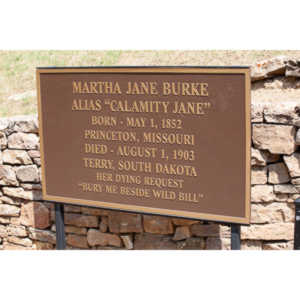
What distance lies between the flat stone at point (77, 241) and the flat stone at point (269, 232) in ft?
6.83

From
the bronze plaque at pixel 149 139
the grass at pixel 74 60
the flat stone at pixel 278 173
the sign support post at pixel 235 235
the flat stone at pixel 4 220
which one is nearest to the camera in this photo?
the bronze plaque at pixel 149 139

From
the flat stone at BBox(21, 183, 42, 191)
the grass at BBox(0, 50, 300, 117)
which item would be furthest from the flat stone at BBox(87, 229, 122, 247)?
the grass at BBox(0, 50, 300, 117)

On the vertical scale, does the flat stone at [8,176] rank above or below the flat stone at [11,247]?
above

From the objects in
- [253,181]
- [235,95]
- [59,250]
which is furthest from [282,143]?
[59,250]

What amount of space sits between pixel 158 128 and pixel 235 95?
35.9 inches

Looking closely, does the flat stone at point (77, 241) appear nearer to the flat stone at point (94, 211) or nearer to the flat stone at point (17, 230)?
the flat stone at point (94, 211)

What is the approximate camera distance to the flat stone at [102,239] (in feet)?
20.6

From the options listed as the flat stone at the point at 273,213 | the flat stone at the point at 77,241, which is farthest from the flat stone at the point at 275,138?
the flat stone at the point at 77,241

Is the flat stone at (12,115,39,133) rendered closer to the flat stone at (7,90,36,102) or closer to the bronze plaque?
the bronze plaque

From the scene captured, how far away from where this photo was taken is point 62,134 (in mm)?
5656

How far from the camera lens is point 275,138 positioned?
18.0 feet

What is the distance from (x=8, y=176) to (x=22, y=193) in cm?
31

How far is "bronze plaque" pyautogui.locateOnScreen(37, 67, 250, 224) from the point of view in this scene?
16.0 ft

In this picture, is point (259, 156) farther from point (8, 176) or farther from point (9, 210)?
point (9, 210)
